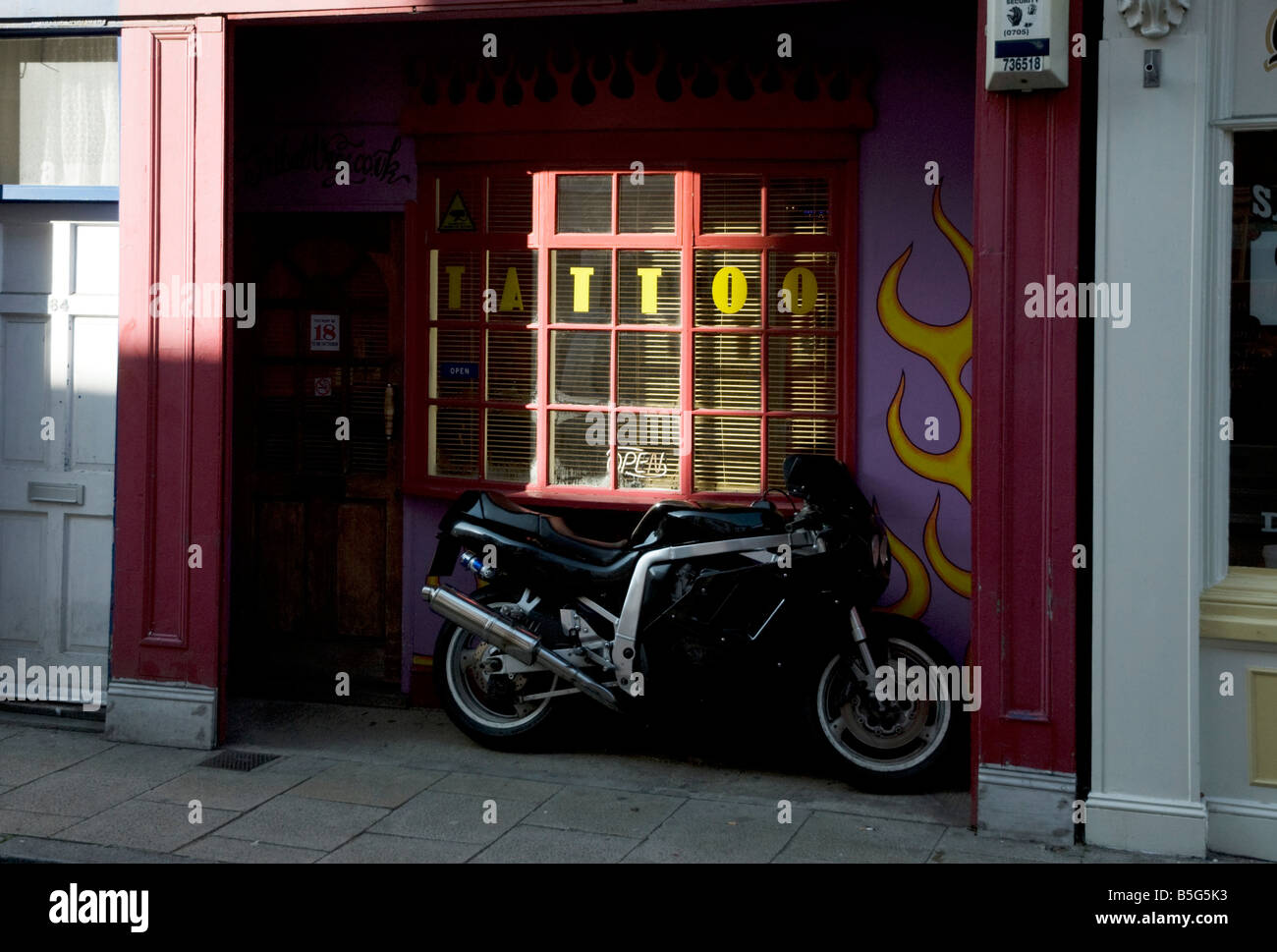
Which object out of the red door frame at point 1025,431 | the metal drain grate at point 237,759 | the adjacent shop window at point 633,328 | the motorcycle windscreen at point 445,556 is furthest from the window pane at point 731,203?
the metal drain grate at point 237,759

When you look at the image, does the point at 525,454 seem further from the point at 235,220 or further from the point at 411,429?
the point at 235,220

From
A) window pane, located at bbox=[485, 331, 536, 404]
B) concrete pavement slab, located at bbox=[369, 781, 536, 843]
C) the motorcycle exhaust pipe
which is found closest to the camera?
concrete pavement slab, located at bbox=[369, 781, 536, 843]

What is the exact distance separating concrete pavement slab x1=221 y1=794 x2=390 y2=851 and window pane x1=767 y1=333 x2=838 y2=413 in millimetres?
2797

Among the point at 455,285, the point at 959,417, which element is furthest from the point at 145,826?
the point at 959,417

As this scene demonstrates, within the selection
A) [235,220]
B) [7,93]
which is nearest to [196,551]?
[235,220]

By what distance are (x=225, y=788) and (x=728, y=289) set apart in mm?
3394

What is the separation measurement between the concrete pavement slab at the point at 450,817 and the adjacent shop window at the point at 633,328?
1866 millimetres

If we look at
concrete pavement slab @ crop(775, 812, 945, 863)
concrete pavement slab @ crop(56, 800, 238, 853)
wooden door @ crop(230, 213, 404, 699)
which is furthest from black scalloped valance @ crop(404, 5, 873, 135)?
concrete pavement slab @ crop(56, 800, 238, 853)

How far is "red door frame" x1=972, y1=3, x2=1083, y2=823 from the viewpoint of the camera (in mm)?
5484

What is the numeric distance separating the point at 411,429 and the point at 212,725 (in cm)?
185

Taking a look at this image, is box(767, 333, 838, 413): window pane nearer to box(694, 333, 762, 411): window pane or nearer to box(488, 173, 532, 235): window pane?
box(694, 333, 762, 411): window pane

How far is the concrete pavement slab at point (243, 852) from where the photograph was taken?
531cm

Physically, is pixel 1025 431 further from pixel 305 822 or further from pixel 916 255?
pixel 305 822

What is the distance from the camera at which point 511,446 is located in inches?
289
